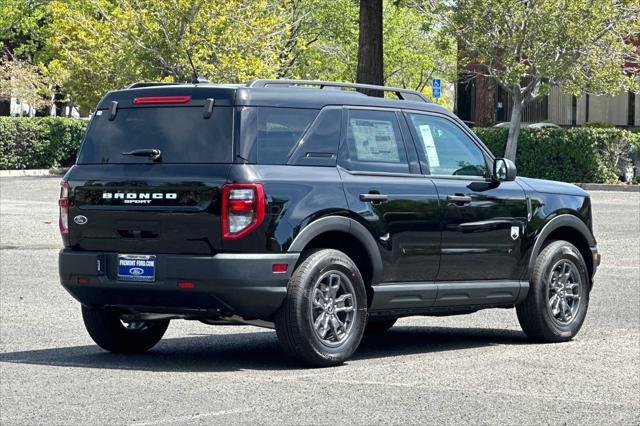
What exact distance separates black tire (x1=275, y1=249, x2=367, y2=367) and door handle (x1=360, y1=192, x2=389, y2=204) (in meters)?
0.45

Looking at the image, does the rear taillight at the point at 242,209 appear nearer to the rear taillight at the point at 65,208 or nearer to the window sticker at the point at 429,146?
the rear taillight at the point at 65,208

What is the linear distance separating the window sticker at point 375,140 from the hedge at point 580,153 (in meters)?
30.3

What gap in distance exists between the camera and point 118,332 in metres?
10.6

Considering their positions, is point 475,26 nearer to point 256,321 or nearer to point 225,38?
point 225,38

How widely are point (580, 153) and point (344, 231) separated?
103 feet

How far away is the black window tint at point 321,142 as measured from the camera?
9914 mm

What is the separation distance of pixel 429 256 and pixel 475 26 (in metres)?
32.7

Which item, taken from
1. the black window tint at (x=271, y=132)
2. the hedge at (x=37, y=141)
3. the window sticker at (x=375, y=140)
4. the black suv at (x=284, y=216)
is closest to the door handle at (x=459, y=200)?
the black suv at (x=284, y=216)

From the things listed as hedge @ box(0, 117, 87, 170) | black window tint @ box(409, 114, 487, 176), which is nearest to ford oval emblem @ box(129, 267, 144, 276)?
black window tint @ box(409, 114, 487, 176)

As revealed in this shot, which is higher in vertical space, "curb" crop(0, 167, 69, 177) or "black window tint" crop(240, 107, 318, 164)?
"black window tint" crop(240, 107, 318, 164)

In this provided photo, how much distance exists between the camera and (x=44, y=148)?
163ft

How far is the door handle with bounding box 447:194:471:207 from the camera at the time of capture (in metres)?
10.7

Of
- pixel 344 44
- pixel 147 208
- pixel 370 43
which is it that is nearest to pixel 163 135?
pixel 147 208

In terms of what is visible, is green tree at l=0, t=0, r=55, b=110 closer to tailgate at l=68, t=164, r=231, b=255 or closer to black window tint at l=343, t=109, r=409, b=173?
black window tint at l=343, t=109, r=409, b=173
